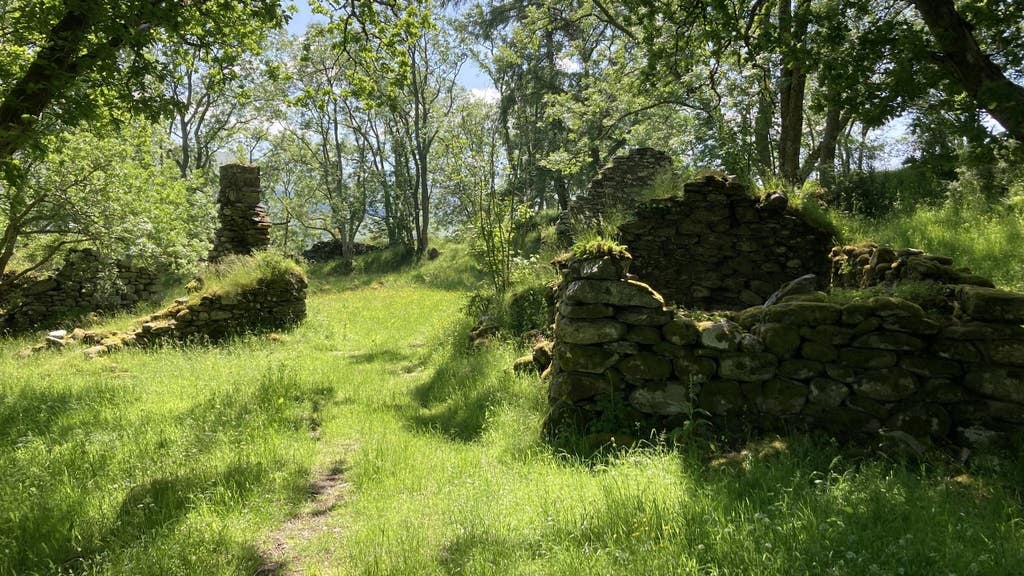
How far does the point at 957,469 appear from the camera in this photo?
3.38 meters

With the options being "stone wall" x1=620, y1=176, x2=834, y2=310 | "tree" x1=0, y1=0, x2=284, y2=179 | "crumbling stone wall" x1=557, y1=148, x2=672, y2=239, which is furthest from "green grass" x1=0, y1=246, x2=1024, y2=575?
"crumbling stone wall" x1=557, y1=148, x2=672, y2=239

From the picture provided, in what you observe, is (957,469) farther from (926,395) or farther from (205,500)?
(205,500)

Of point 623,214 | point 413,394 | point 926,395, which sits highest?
point 623,214

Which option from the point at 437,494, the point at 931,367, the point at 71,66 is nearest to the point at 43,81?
the point at 71,66

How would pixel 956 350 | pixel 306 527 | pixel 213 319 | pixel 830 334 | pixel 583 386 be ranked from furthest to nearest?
pixel 213 319 → pixel 583 386 → pixel 830 334 → pixel 956 350 → pixel 306 527

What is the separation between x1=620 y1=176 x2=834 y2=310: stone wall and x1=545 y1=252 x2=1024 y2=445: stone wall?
11.3 feet

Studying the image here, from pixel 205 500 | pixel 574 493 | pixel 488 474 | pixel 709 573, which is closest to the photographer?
pixel 709 573

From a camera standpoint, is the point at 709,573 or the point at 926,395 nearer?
the point at 709,573

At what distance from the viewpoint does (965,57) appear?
14.3ft

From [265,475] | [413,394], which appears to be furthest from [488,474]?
[413,394]

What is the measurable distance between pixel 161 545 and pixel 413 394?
3.75m

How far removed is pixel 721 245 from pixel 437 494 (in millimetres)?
6166

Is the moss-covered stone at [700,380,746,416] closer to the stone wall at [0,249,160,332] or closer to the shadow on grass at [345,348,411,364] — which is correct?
the shadow on grass at [345,348,411,364]

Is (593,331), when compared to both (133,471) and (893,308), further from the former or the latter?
(133,471)
